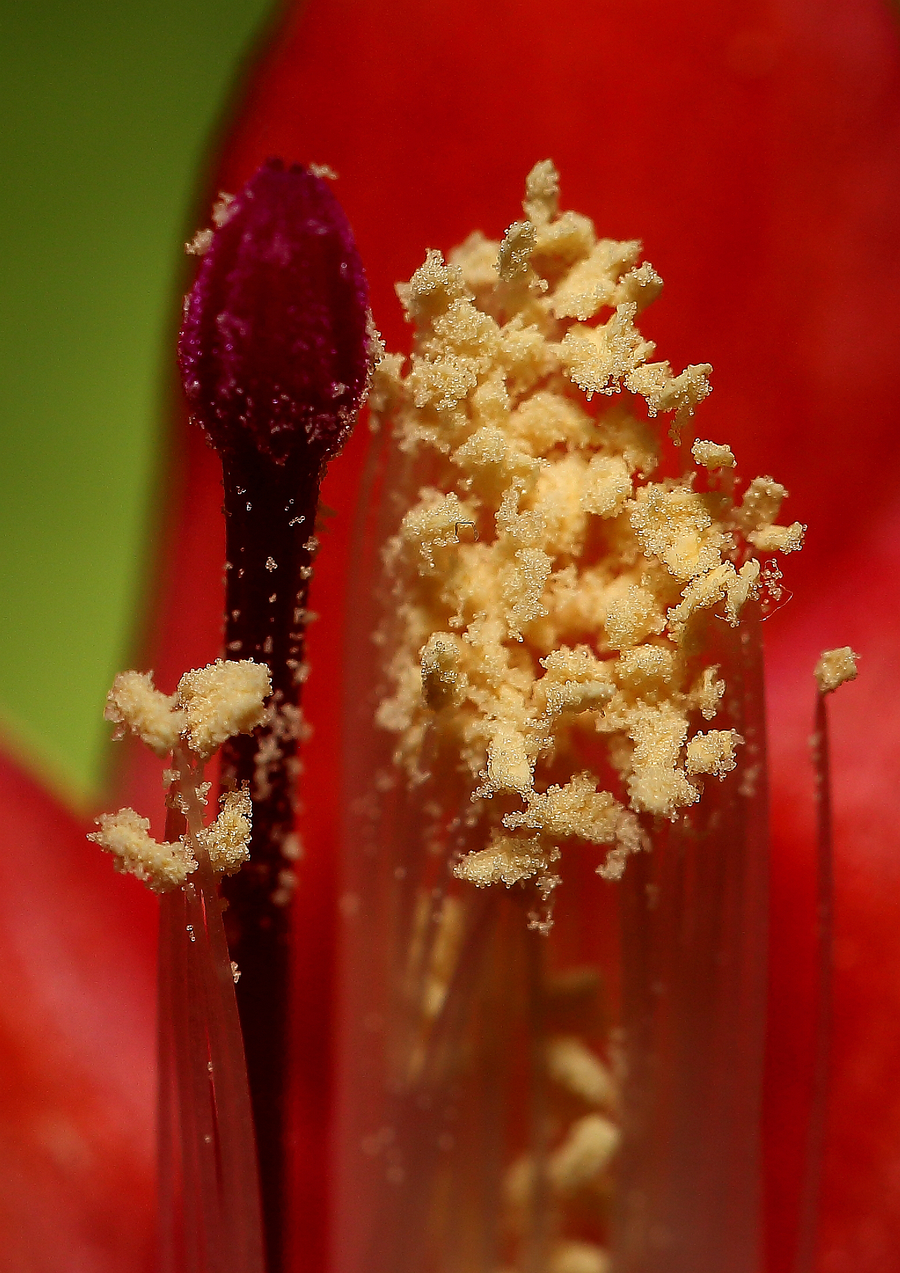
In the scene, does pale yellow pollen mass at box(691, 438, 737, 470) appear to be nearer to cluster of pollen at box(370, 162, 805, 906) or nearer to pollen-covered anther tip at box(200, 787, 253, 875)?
cluster of pollen at box(370, 162, 805, 906)

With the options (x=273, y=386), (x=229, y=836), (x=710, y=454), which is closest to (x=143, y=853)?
(x=229, y=836)

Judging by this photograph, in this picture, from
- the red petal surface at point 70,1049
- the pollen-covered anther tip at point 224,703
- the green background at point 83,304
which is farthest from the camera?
the green background at point 83,304

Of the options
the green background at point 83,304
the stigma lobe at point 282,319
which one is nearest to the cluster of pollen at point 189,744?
the stigma lobe at point 282,319

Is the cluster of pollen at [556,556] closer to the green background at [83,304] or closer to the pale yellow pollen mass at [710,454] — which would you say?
the pale yellow pollen mass at [710,454]

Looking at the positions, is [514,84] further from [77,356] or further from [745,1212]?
[745,1212]

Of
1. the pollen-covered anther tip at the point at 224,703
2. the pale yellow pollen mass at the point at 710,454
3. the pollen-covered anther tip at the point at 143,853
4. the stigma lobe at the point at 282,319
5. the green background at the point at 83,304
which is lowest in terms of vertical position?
the pollen-covered anther tip at the point at 143,853

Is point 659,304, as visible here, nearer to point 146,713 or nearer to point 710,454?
point 710,454

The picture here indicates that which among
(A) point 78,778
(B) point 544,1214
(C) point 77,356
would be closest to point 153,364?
(C) point 77,356
